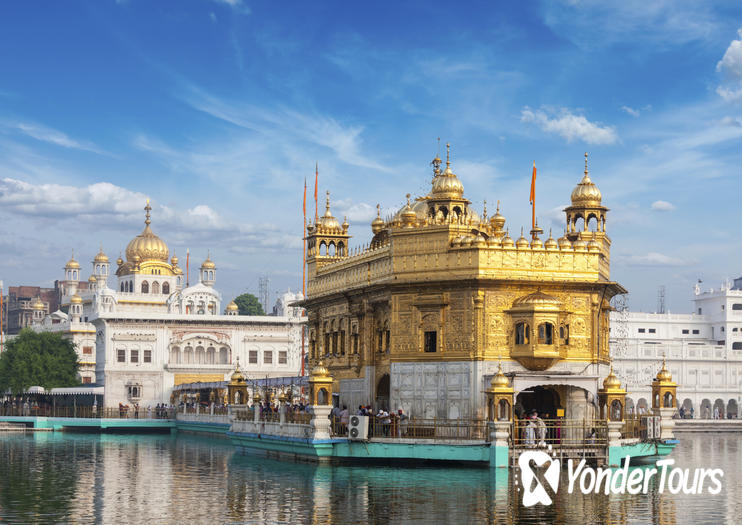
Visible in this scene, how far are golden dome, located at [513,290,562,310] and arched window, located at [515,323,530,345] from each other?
0.60 meters

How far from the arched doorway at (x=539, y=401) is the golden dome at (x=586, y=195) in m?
7.00

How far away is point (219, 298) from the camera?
9250cm

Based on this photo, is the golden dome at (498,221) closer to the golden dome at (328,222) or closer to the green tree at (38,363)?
the golden dome at (328,222)

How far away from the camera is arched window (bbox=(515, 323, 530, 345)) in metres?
32.8

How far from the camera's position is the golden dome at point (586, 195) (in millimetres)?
38250

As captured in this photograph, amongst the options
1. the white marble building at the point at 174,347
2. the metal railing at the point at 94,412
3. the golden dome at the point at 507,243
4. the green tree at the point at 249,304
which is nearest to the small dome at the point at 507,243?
the golden dome at the point at 507,243

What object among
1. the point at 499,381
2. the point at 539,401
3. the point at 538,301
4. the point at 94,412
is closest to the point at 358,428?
the point at 499,381

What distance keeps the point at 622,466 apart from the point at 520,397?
4.36 meters

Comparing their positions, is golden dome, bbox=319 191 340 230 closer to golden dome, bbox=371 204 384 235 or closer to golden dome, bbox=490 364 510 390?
golden dome, bbox=371 204 384 235

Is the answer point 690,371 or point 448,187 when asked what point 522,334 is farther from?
point 690,371

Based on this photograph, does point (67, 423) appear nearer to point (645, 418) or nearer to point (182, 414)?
point (182, 414)

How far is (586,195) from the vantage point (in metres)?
38.2

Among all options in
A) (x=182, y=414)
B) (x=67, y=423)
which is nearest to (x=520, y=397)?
(x=182, y=414)

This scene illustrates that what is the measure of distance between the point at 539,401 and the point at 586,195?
7.51 m
